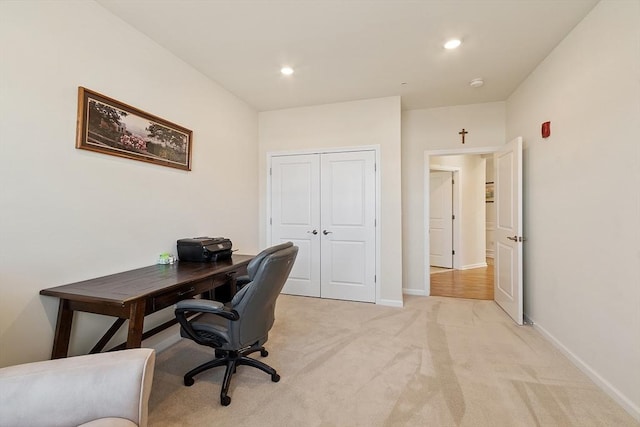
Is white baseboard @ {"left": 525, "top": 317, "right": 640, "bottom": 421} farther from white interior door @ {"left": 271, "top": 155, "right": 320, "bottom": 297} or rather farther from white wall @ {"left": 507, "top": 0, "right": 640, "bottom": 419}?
white interior door @ {"left": 271, "top": 155, "right": 320, "bottom": 297}

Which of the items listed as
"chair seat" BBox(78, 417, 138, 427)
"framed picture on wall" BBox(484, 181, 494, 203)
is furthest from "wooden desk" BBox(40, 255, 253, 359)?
"framed picture on wall" BBox(484, 181, 494, 203)

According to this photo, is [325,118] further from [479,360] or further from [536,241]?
[479,360]

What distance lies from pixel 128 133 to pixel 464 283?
Answer: 4.89 meters

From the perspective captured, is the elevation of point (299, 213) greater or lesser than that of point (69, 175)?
lesser

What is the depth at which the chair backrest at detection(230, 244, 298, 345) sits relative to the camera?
5.45ft

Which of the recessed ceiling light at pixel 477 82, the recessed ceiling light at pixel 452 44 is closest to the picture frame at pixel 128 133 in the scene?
the recessed ceiling light at pixel 452 44

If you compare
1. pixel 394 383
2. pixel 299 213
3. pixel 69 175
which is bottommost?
pixel 394 383

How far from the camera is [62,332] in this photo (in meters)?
1.65

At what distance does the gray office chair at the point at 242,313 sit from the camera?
166cm

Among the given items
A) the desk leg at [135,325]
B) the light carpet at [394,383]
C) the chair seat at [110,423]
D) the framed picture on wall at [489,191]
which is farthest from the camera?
the framed picture on wall at [489,191]

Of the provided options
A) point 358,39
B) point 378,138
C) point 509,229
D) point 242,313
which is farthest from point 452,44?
point 242,313

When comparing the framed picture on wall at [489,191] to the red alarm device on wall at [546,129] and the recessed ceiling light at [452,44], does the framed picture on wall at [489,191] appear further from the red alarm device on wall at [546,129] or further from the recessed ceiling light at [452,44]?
the recessed ceiling light at [452,44]

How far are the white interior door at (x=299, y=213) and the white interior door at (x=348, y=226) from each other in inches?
4.6

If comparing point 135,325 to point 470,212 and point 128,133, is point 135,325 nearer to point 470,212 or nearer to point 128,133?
point 128,133
